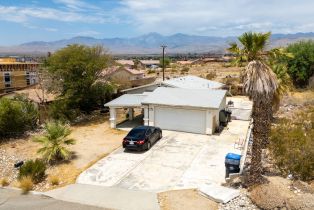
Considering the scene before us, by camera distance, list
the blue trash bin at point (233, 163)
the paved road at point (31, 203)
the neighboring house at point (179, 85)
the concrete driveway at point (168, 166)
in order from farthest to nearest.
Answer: the neighboring house at point (179, 85) → the concrete driveway at point (168, 166) → the blue trash bin at point (233, 163) → the paved road at point (31, 203)

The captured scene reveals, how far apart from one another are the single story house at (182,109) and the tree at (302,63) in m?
25.2

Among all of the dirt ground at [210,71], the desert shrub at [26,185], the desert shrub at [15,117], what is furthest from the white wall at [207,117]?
the dirt ground at [210,71]

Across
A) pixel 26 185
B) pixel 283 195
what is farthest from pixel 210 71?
pixel 283 195

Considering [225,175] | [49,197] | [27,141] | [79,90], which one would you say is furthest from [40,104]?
[225,175]

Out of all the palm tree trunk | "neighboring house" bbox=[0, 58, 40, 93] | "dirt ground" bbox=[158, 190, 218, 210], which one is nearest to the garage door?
"dirt ground" bbox=[158, 190, 218, 210]

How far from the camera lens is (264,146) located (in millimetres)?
20688

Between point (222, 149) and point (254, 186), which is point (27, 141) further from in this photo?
point (254, 186)

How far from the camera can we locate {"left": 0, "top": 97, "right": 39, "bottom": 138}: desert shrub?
2502 centimetres

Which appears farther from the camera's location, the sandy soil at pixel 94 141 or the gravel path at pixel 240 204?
the sandy soil at pixel 94 141

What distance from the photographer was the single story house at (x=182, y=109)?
1037 inches

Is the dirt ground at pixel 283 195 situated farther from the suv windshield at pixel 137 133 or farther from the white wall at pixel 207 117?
the white wall at pixel 207 117

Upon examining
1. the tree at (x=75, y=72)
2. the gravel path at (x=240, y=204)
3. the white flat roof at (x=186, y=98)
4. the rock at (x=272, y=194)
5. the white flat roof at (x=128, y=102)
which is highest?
the tree at (x=75, y=72)

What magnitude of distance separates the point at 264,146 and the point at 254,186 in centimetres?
644

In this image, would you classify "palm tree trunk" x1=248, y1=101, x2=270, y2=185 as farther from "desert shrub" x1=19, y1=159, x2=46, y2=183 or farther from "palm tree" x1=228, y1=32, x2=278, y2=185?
"desert shrub" x1=19, y1=159, x2=46, y2=183
